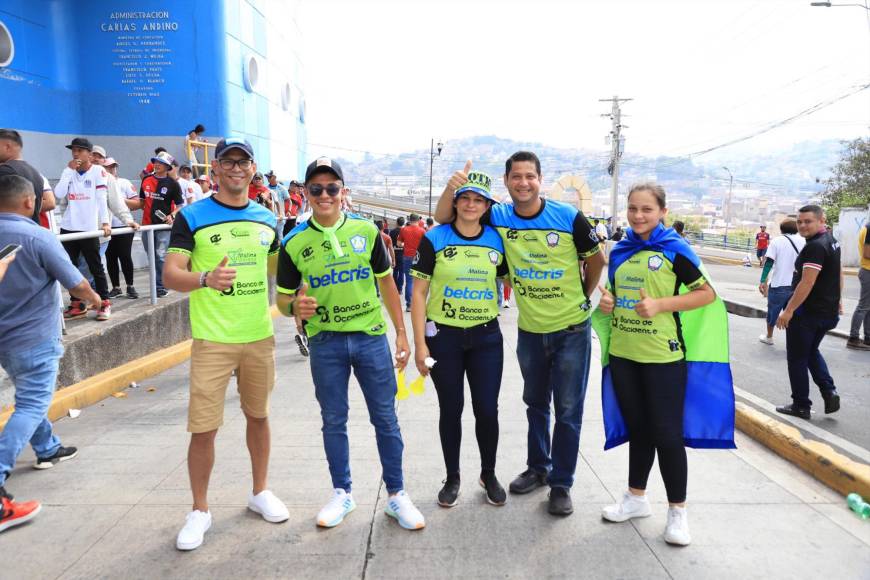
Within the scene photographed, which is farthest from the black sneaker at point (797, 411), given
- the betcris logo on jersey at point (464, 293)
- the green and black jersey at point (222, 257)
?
the green and black jersey at point (222, 257)

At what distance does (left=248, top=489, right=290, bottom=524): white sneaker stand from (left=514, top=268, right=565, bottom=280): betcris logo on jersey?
73.6 inches

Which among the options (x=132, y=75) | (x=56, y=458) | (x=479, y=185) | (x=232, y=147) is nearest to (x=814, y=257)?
(x=479, y=185)

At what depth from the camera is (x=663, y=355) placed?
3039 mm

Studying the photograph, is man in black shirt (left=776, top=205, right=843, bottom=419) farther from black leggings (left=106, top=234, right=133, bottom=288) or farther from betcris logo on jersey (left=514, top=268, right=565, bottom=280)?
black leggings (left=106, top=234, right=133, bottom=288)

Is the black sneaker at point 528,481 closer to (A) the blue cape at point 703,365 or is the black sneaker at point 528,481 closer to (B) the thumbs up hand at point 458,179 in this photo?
(A) the blue cape at point 703,365

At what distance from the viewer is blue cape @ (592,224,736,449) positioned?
3113 mm

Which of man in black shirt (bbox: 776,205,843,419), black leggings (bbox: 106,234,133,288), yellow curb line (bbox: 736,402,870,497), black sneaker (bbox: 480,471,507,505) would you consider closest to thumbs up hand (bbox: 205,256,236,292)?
black sneaker (bbox: 480,471,507,505)

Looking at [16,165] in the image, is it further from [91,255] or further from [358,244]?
[358,244]

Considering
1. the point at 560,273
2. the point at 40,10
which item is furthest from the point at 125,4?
the point at 560,273

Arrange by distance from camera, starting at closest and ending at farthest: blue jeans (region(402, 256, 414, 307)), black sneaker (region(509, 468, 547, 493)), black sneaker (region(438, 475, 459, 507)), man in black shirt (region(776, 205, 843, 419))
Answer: black sneaker (region(438, 475, 459, 507)) < black sneaker (region(509, 468, 547, 493)) < man in black shirt (region(776, 205, 843, 419)) < blue jeans (region(402, 256, 414, 307))

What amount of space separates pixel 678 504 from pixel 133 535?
2870mm

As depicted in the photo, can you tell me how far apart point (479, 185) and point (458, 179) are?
149 mm

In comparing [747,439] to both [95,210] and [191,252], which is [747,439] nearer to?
[191,252]

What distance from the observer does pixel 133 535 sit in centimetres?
304
